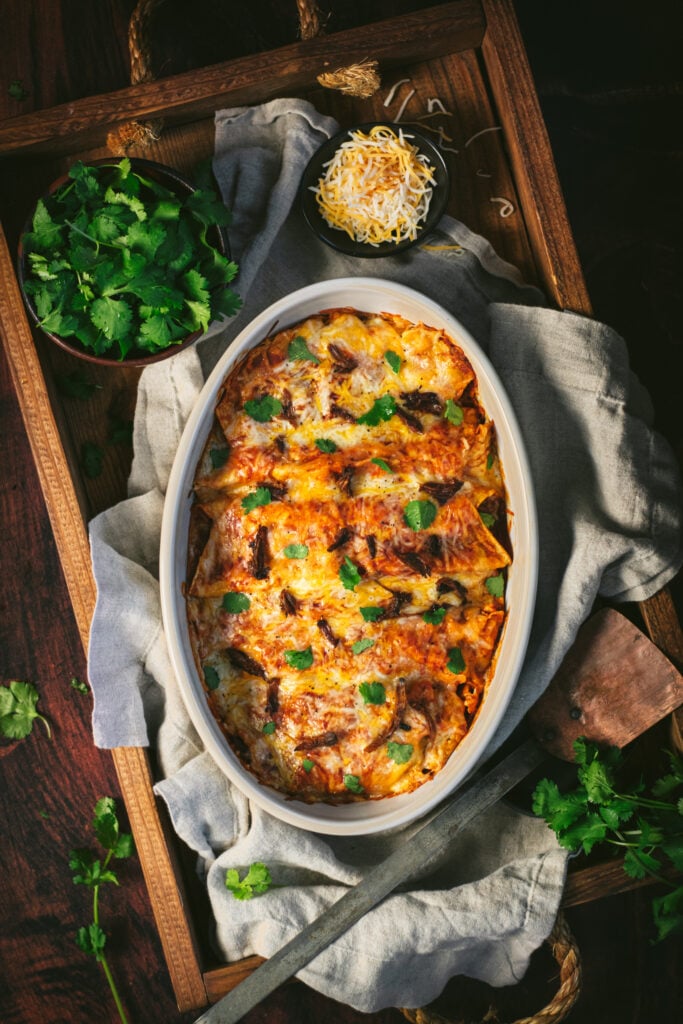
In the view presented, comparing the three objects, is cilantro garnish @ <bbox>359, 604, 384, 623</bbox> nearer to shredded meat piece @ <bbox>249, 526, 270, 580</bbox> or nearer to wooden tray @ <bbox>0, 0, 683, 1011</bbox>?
shredded meat piece @ <bbox>249, 526, 270, 580</bbox>

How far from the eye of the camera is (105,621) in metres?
3.03

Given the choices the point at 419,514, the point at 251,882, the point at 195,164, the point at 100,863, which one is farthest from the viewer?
the point at 100,863

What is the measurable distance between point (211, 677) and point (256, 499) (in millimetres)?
676

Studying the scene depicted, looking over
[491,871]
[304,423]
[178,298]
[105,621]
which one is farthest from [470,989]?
[178,298]

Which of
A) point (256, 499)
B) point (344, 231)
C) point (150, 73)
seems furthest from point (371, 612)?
point (150, 73)

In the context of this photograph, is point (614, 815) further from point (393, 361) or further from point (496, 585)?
point (393, 361)

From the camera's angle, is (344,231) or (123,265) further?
(344,231)

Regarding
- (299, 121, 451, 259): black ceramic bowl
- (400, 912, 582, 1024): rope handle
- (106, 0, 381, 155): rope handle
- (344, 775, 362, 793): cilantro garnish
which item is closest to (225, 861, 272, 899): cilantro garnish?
(344, 775, 362, 793): cilantro garnish

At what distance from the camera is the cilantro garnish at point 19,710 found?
3467mm

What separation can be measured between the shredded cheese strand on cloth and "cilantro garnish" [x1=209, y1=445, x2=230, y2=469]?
0.92 m

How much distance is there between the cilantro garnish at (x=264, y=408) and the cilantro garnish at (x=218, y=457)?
0.56 feet

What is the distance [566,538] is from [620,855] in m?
1.26

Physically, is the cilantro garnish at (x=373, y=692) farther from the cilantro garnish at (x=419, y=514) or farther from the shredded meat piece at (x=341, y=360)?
the shredded meat piece at (x=341, y=360)

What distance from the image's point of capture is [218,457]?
3072mm
